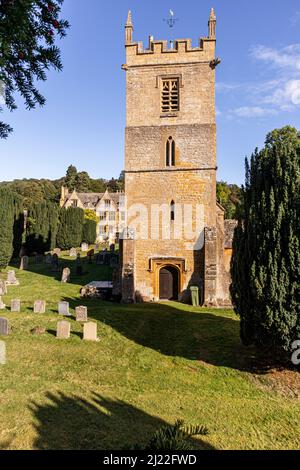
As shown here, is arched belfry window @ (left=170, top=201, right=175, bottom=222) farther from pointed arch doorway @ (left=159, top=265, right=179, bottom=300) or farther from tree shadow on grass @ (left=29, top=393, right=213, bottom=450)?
tree shadow on grass @ (left=29, top=393, right=213, bottom=450)

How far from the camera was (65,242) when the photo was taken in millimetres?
40938

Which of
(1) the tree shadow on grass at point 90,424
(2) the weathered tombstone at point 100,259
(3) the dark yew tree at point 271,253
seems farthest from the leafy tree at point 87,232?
Answer: (1) the tree shadow on grass at point 90,424

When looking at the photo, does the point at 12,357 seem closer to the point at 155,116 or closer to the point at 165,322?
the point at 165,322

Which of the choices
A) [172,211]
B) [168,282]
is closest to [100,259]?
[168,282]

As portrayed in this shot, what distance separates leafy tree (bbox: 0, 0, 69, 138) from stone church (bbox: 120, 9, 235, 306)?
15.5m

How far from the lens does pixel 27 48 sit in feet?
10.7

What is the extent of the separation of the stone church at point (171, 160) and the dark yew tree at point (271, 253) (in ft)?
30.3

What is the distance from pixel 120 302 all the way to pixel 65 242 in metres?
24.4

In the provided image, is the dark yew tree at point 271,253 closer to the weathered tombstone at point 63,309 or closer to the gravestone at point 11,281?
the weathered tombstone at point 63,309

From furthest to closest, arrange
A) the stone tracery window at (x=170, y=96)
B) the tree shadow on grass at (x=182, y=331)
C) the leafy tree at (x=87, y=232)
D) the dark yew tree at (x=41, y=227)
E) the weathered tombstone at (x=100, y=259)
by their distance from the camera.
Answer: the leafy tree at (x=87, y=232) → the dark yew tree at (x=41, y=227) → the weathered tombstone at (x=100, y=259) → the stone tracery window at (x=170, y=96) → the tree shadow on grass at (x=182, y=331)

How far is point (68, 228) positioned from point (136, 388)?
112 feet

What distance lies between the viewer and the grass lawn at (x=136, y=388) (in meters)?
6.36

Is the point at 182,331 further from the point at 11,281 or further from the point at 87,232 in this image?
the point at 87,232
